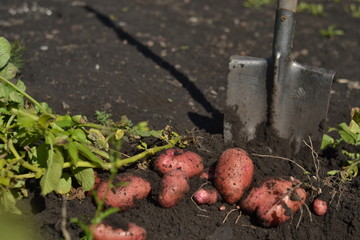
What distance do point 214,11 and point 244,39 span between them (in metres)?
0.86

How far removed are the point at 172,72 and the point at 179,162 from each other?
180cm

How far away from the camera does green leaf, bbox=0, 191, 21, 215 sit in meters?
2.27

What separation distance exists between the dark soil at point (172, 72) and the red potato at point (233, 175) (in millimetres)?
109

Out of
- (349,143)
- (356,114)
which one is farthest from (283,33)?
(349,143)

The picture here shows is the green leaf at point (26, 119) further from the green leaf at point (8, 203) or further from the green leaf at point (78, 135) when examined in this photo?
the green leaf at point (8, 203)

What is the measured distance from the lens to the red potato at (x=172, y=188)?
2.50m

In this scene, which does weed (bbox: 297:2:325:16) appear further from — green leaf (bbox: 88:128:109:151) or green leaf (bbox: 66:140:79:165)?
green leaf (bbox: 66:140:79:165)

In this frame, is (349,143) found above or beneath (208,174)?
beneath

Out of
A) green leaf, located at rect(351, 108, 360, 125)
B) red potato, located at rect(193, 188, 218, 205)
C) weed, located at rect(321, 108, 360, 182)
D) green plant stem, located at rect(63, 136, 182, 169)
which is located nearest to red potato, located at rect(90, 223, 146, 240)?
green plant stem, located at rect(63, 136, 182, 169)

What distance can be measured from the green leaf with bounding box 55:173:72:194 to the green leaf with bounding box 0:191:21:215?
0.22 m

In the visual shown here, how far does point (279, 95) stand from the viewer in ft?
10.4

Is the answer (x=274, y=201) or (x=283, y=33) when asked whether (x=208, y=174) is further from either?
(x=283, y=33)

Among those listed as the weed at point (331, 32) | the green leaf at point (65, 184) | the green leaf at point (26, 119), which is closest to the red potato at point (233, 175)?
the green leaf at point (65, 184)

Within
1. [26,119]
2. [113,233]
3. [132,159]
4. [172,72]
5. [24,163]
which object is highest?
[26,119]
